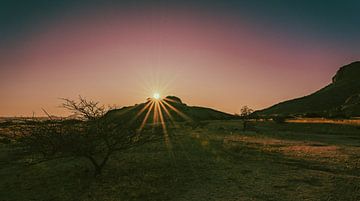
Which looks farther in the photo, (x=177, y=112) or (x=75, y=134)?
(x=177, y=112)

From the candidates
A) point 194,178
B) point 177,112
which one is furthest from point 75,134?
point 177,112

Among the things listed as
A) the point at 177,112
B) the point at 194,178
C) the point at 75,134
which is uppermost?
the point at 177,112

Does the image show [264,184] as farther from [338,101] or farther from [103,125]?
[338,101]

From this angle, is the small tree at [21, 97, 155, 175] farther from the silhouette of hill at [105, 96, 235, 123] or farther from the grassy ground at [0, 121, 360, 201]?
the silhouette of hill at [105, 96, 235, 123]

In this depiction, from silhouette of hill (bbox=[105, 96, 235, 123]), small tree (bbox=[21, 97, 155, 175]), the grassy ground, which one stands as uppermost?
silhouette of hill (bbox=[105, 96, 235, 123])

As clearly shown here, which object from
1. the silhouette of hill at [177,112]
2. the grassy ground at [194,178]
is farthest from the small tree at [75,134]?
the silhouette of hill at [177,112]

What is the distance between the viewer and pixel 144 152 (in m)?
26.2

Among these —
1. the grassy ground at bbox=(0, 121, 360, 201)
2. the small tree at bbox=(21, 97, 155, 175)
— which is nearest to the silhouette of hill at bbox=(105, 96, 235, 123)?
the grassy ground at bbox=(0, 121, 360, 201)

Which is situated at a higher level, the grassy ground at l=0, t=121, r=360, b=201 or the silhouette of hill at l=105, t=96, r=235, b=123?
the silhouette of hill at l=105, t=96, r=235, b=123

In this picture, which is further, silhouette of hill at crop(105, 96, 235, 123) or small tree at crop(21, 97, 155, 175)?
silhouette of hill at crop(105, 96, 235, 123)

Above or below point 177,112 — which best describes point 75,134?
below

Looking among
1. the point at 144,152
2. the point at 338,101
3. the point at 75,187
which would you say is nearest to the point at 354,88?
the point at 338,101

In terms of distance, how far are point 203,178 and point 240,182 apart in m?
2.29

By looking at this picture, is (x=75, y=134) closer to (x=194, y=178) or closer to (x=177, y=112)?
(x=194, y=178)
